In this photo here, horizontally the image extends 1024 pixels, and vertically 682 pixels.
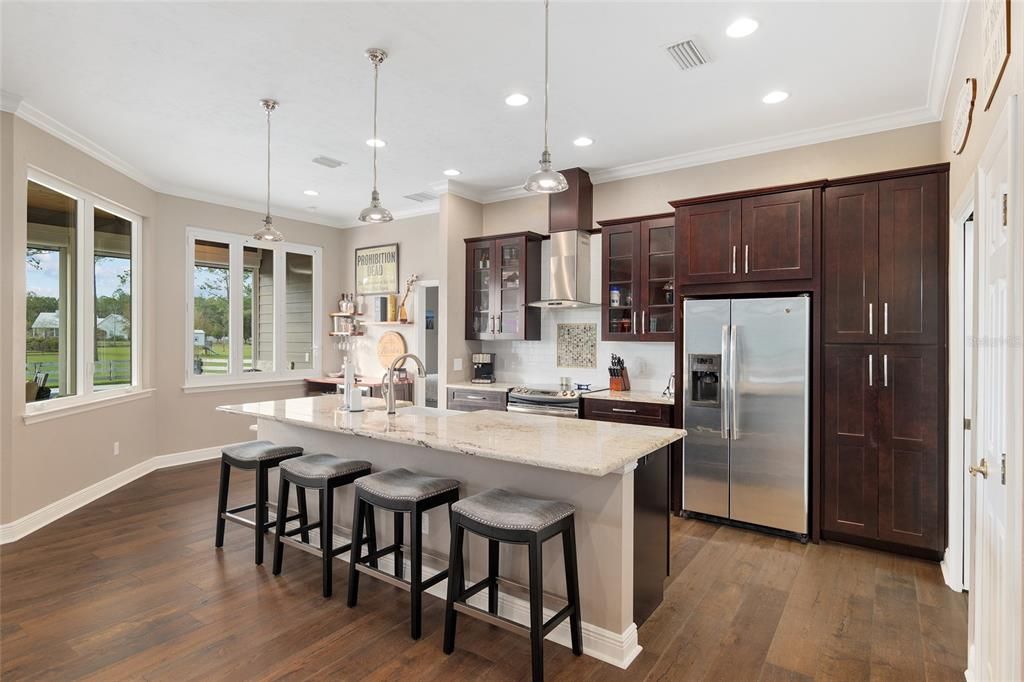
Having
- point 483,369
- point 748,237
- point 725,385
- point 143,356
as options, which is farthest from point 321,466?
point 143,356

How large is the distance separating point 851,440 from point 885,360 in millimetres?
575

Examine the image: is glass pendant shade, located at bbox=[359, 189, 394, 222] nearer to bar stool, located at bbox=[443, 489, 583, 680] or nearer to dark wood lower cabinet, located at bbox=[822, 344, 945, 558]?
bar stool, located at bbox=[443, 489, 583, 680]

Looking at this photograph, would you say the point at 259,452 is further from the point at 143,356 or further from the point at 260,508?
the point at 143,356

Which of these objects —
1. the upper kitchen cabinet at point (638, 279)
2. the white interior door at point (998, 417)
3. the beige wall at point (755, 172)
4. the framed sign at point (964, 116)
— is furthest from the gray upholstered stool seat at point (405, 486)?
the beige wall at point (755, 172)

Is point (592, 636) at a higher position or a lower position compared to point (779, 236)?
lower

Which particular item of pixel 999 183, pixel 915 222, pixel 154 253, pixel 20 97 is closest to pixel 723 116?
pixel 915 222

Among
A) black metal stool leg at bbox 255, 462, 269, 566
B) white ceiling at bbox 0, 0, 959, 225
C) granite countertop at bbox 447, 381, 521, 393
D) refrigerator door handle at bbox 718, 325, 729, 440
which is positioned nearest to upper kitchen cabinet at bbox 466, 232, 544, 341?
granite countertop at bbox 447, 381, 521, 393

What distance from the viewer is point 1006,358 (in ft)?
5.50

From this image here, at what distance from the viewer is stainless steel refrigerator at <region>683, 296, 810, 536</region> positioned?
3824 mm

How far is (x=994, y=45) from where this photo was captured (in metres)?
1.94

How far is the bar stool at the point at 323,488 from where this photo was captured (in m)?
2.96

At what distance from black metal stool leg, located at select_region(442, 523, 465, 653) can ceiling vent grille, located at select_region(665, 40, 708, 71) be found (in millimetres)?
2770

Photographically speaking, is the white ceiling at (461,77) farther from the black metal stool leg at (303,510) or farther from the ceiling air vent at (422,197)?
the black metal stool leg at (303,510)

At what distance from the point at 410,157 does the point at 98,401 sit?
3.46m
